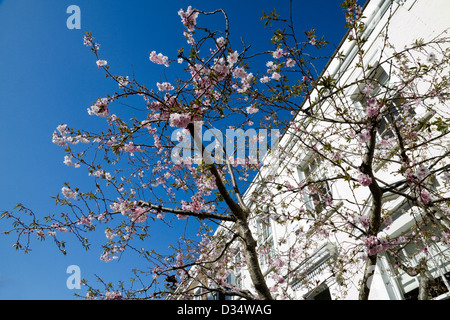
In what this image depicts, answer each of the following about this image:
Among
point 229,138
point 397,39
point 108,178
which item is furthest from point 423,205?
point 108,178

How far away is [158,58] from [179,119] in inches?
72.6

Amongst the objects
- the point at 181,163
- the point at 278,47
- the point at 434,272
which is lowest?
the point at 434,272

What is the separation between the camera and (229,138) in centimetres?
650

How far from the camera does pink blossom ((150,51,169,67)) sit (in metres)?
4.79

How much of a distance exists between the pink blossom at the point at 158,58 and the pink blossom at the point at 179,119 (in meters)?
1.73

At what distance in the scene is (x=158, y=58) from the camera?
4812 mm

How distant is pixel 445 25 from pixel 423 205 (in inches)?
174

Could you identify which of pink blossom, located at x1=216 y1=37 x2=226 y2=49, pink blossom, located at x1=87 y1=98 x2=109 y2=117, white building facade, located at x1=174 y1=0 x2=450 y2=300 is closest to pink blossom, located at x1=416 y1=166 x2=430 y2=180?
white building facade, located at x1=174 y1=0 x2=450 y2=300

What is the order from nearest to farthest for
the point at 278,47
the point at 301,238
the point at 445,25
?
the point at 278,47 < the point at 445,25 < the point at 301,238

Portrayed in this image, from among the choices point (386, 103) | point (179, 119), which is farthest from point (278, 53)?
point (179, 119)

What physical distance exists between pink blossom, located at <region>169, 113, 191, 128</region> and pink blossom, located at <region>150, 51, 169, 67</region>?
5.67 ft

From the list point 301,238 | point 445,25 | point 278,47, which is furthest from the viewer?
point 301,238

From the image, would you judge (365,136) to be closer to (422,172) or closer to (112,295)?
(422,172)
